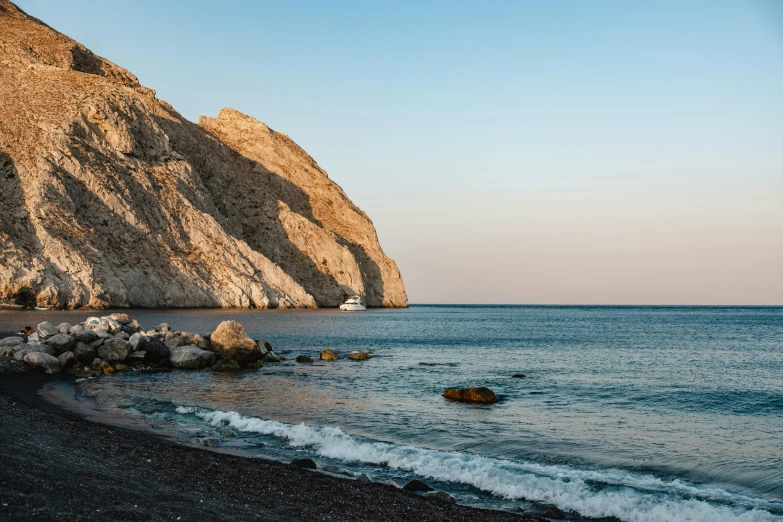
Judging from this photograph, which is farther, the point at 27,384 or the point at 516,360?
the point at 516,360

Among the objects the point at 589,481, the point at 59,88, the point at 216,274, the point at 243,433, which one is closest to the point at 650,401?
the point at 589,481

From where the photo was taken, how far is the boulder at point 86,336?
3036 centimetres

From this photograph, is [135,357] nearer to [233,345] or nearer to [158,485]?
[233,345]

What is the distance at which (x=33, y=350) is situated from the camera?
2725cm

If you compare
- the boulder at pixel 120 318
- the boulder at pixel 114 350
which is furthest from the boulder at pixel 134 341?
the boulder at pixel 120 318

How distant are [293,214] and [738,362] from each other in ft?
326

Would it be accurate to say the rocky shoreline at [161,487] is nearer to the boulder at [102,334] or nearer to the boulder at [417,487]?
the boulder at [417,487]

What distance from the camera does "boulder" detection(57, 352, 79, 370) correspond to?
27.4 metres

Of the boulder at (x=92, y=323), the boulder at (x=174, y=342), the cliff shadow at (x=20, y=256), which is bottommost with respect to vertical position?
the boulder at (x=174, y=342)

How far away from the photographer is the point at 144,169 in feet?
318

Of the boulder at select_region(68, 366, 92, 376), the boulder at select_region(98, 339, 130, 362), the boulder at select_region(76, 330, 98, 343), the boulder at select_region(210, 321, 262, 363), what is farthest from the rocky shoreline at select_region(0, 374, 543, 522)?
the boulder at select_region(210, 321, 262, 363)

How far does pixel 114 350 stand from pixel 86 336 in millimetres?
1620

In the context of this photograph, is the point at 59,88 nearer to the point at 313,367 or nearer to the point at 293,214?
the point at 293,214

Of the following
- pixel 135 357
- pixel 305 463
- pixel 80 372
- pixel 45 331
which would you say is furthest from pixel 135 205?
pixel 305 463
